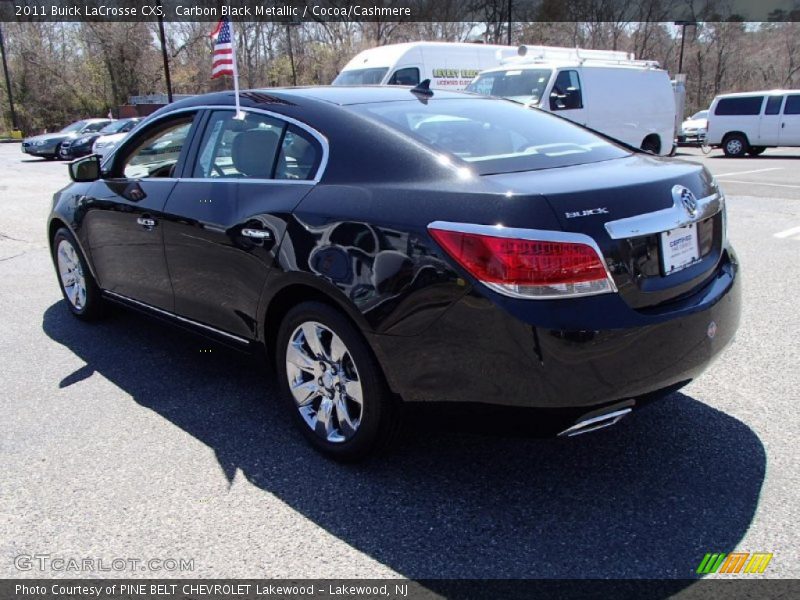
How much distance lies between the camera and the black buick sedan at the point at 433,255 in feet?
7.80

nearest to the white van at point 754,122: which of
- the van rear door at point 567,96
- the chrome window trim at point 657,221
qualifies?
the van rear door at point 567,96

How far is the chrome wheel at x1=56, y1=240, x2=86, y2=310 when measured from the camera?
5.09 m

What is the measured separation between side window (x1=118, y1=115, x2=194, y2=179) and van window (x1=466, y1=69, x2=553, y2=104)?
984 centimetres

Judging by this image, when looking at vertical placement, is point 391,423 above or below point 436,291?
below

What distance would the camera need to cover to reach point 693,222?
273 cm

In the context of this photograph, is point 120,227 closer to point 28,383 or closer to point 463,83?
point 28,383

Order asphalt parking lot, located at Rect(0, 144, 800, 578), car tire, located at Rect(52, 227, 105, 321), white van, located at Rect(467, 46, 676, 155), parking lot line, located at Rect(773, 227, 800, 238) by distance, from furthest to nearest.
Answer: white van, located at Rect(467, 46, 676, 155) → parking lot line, located at Rect(773, 227, 800, 238) → car tire, located at Rect(52, 227, 105, 321) → asphalt parking lot, located at Rect(0, 144, 800, 578)

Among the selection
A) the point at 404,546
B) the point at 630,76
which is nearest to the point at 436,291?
the point at 404,546

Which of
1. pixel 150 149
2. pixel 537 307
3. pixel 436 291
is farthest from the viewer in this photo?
pixel 150 149

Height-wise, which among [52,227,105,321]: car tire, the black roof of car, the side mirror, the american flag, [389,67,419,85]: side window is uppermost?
the american flag

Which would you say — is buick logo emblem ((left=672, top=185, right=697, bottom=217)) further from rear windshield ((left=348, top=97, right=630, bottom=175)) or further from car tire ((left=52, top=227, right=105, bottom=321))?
car tire ((left=52, top=227, right=105, bottom=321))

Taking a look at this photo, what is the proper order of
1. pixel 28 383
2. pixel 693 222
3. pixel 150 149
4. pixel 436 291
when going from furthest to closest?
pixel 150 149 → pixel 28 383 → pixel 693 222 → pixel 436 291

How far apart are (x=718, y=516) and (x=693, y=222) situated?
3.70ft

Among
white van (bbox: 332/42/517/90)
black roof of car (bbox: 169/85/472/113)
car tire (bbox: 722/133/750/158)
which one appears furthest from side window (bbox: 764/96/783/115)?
black roof of car (bbox: 169/85/472/113)
